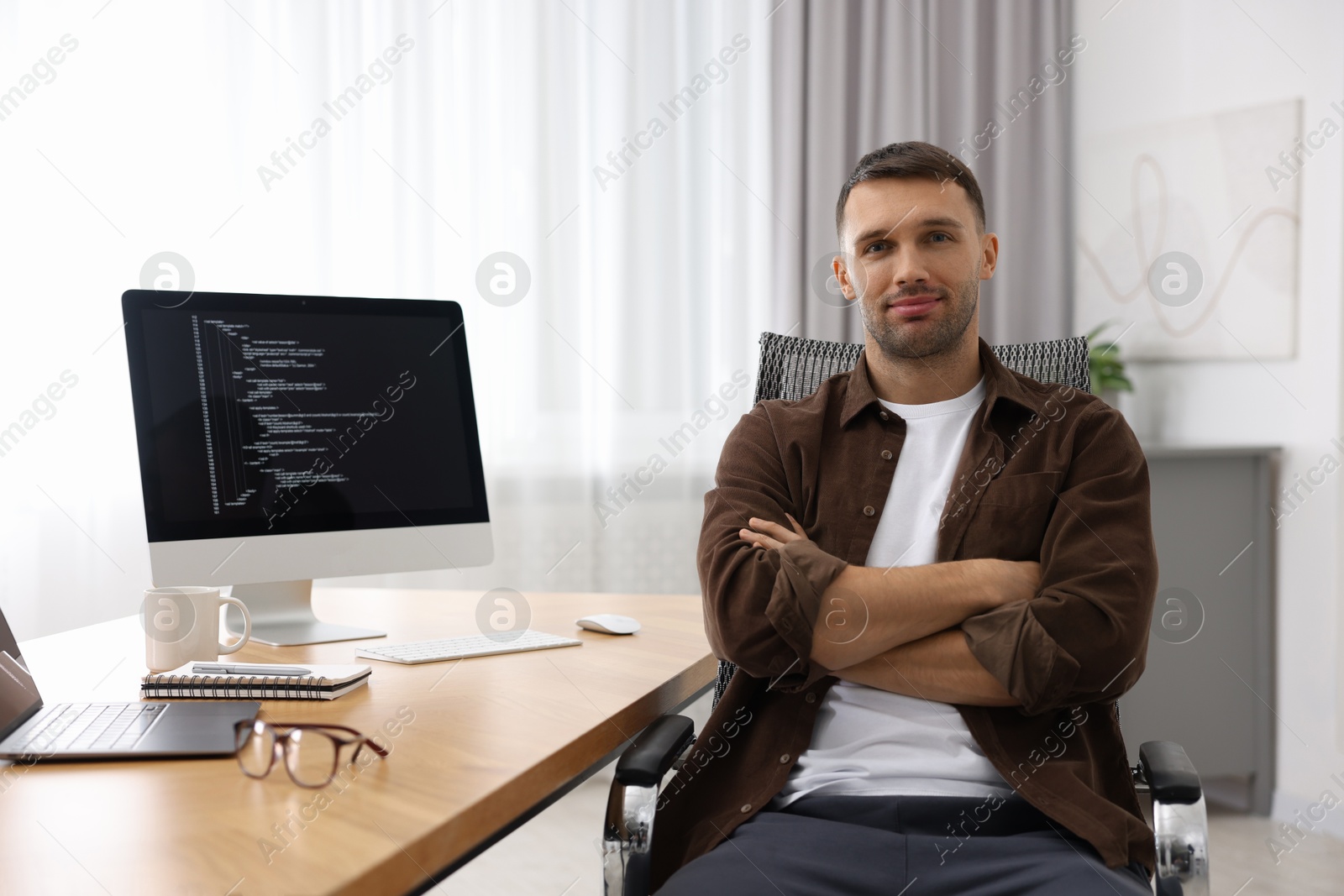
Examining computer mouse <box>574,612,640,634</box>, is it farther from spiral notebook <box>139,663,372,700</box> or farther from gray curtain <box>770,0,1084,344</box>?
gray curtain <box>770,0,1084,344</box>

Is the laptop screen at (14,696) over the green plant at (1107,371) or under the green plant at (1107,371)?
under

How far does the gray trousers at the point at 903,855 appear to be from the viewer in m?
1.07

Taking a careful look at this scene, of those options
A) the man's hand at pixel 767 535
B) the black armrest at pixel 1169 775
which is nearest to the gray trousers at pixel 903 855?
the black armrest at pixel 1169 775

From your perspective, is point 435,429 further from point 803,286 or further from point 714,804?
point 803,286

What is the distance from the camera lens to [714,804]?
1282 mm

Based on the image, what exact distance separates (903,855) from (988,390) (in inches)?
26.8

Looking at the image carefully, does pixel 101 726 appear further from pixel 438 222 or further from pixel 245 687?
pixel 438 222

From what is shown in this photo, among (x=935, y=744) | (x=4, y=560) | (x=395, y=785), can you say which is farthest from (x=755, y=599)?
(x=4, y=560)

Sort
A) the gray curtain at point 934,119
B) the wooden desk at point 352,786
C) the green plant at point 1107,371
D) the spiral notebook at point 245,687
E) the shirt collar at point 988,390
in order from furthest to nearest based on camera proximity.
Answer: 1. the gray curtain at point 934,119
2. the green plant at point 1107,371
3. the shirt collar at point 988,390
4. the spiral notebook at point 245,687
5. the wooden desk at point 352,786

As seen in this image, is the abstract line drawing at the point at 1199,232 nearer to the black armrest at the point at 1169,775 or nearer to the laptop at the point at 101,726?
the black armrest at the point at 1169,775

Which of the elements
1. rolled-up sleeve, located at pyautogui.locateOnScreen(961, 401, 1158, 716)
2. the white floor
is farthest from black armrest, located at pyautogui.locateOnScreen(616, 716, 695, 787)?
the white floor

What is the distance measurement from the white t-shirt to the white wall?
1695 millimetres

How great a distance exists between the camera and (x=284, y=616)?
154cm

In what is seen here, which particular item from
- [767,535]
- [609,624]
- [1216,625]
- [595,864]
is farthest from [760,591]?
[1216,625]
